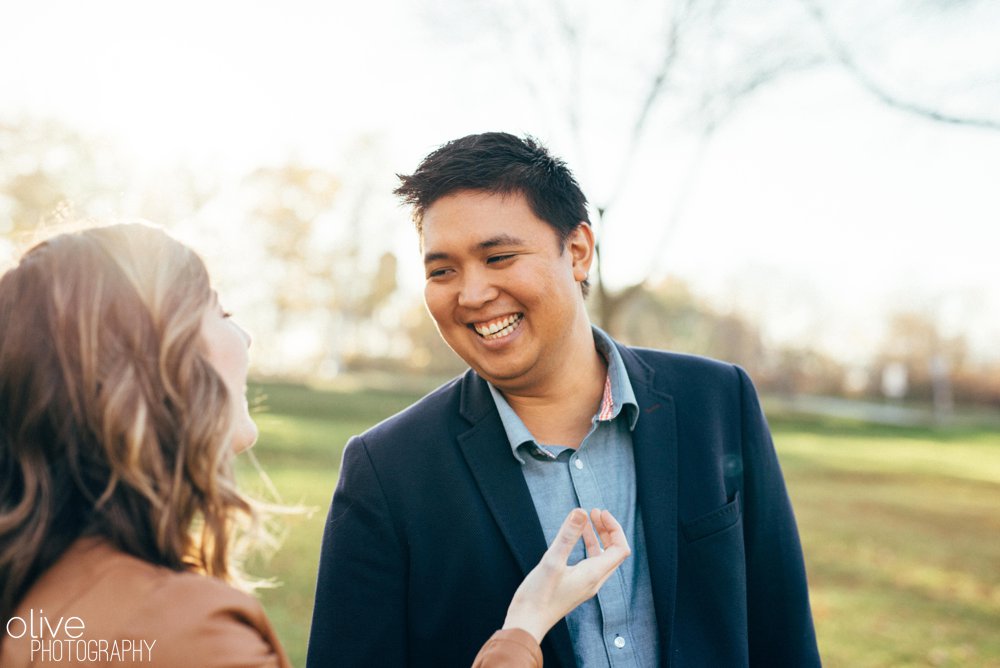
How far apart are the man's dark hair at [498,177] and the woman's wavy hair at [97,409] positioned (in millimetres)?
1100

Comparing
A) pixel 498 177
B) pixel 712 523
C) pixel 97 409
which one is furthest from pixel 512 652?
pixel 498 177

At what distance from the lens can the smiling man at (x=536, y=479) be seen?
2559 mm

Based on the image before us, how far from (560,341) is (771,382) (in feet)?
112

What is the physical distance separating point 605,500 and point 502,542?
36 centimetres

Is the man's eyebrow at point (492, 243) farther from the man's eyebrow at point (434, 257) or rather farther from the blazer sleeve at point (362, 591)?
the blazer sleeve at point (362, 591)

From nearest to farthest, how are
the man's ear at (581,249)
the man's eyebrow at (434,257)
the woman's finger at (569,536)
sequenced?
the woman's finger at (569,536) → the man's eyebrow at (434,257) → the man's ear at (581,249)

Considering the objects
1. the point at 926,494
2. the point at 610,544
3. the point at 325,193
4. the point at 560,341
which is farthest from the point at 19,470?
the point at 325,193

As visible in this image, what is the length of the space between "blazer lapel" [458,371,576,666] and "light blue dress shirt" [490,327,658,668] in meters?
0.04

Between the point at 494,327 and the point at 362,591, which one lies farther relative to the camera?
the point at 494,327

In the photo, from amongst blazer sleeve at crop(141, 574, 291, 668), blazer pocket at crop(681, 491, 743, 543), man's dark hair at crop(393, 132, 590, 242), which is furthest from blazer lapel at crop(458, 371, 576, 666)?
blazer sleeve at crop(141, 574, 291, 668)

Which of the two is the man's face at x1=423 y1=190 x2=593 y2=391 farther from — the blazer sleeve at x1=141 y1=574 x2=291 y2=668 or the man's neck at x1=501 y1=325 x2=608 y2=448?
the blazer sleeve at x1=141 y1=574 x2=291 y2=668

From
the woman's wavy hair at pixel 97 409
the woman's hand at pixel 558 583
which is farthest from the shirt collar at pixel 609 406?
the woman's wavy hair at pixel 97 409

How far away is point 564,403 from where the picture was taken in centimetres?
292

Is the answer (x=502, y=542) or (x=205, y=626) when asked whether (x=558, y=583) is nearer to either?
(x=502, y=542)
